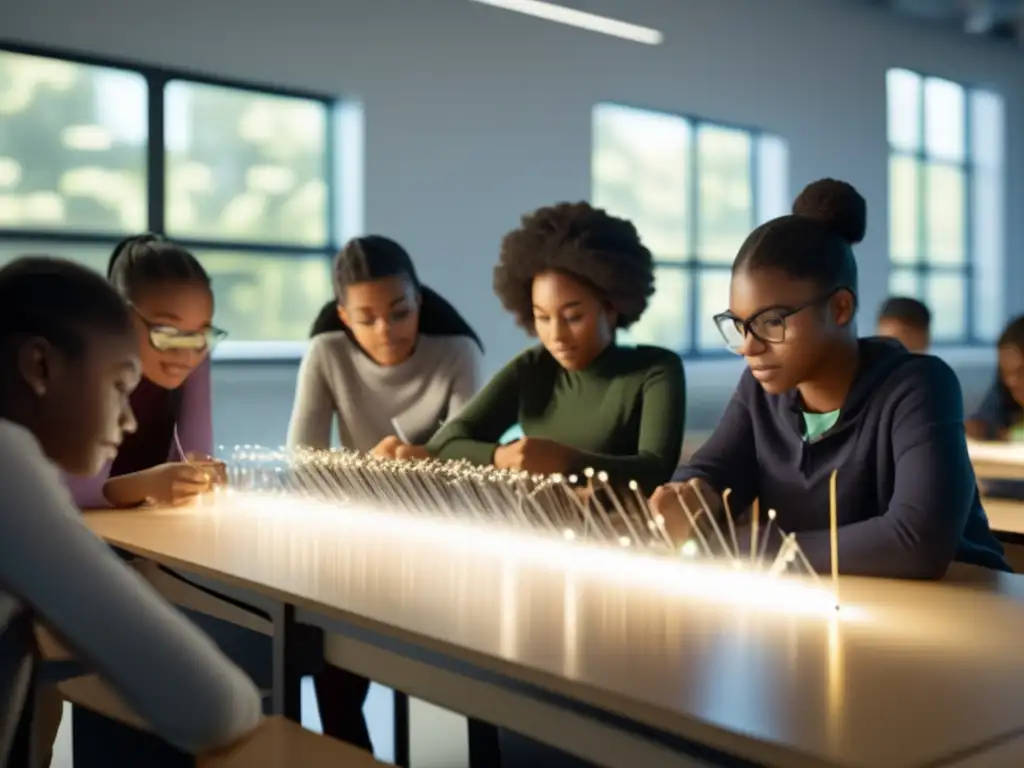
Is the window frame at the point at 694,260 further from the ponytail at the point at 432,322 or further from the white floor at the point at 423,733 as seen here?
the ponytail at the point at 432,322

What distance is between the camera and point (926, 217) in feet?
31.2

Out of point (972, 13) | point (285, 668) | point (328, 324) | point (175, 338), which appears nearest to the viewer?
point (285, 668)

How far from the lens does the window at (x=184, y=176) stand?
502cm

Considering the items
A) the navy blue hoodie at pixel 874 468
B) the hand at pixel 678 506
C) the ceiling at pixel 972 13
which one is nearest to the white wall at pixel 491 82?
the ceiling at pixel 972 13

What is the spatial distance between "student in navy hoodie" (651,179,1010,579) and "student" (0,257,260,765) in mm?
1183

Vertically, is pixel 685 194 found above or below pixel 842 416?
above

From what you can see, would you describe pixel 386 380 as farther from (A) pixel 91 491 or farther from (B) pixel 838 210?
(B) pixel 838 210

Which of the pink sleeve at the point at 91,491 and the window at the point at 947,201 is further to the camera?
the window at the point at 947,201

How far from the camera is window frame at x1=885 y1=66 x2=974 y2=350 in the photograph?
9.22 metres

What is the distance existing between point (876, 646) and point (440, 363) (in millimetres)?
1951

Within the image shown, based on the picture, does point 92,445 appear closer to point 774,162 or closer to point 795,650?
point 795,650

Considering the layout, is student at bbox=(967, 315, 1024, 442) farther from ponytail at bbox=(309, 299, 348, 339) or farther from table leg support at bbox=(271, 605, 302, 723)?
table leg support at bbox=(271, 605, 302, 723)

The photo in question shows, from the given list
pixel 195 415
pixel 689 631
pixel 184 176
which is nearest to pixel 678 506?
pixel 689 631

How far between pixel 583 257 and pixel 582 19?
4274mm
